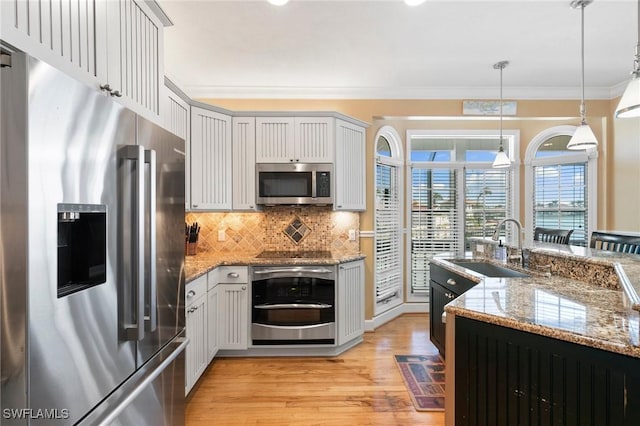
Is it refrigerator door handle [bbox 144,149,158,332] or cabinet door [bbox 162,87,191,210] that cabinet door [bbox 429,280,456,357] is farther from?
cabinet door [bbox 162,87,191,210]

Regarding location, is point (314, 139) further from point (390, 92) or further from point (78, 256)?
point (78, 256)

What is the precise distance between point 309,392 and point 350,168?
7.36 feet

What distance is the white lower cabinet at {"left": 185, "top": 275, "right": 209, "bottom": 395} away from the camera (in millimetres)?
2309

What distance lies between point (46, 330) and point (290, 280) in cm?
231

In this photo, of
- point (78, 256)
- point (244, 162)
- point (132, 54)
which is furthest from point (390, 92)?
point (78, 256)

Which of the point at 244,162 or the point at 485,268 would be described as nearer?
the point at 485,268

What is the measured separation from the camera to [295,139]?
351 centimetres

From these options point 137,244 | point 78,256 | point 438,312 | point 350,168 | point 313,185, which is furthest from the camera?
point 350,168

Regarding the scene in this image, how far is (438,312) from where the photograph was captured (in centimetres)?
297

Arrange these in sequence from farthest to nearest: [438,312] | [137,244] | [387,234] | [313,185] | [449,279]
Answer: [387,234]
[313,185]
[438,312]
[449,279]
[137,244]

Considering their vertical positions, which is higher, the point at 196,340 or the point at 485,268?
the point at 485,268

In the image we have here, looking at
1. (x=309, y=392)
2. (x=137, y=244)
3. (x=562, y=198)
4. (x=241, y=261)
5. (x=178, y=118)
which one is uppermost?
(x=178, y=118)

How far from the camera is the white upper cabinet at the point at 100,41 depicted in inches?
39.1

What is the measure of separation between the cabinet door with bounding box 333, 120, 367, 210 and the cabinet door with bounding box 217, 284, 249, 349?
131 centimetres
